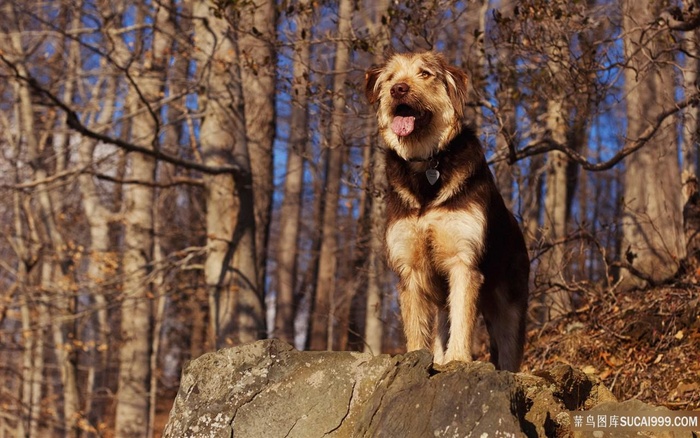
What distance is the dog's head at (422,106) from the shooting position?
5.86m

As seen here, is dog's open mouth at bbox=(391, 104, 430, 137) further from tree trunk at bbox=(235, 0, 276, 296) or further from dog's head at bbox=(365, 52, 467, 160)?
tree trunk at bbox=(235, 0, 276, 296)

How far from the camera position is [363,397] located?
489 cm

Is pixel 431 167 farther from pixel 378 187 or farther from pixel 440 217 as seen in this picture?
pixel 378 187

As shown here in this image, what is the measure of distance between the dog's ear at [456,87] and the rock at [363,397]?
6.33 feet

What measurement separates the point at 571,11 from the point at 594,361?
11.0ft

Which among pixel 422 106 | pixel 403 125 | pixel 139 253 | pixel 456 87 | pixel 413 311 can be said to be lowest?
pixel 413 311

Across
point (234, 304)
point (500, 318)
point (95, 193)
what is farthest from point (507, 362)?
point (95, 193)

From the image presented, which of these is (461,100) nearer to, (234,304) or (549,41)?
(549,41)

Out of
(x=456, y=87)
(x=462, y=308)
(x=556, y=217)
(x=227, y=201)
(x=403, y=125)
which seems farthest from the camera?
(x=556, y=217)

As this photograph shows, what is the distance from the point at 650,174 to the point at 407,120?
5.82 metres

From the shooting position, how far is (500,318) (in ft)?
21.0

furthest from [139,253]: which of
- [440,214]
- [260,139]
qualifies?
[440,214]

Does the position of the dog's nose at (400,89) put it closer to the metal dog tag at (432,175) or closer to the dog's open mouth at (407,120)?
the dog's open mouth at (407,120)

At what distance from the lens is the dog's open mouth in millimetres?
5844
